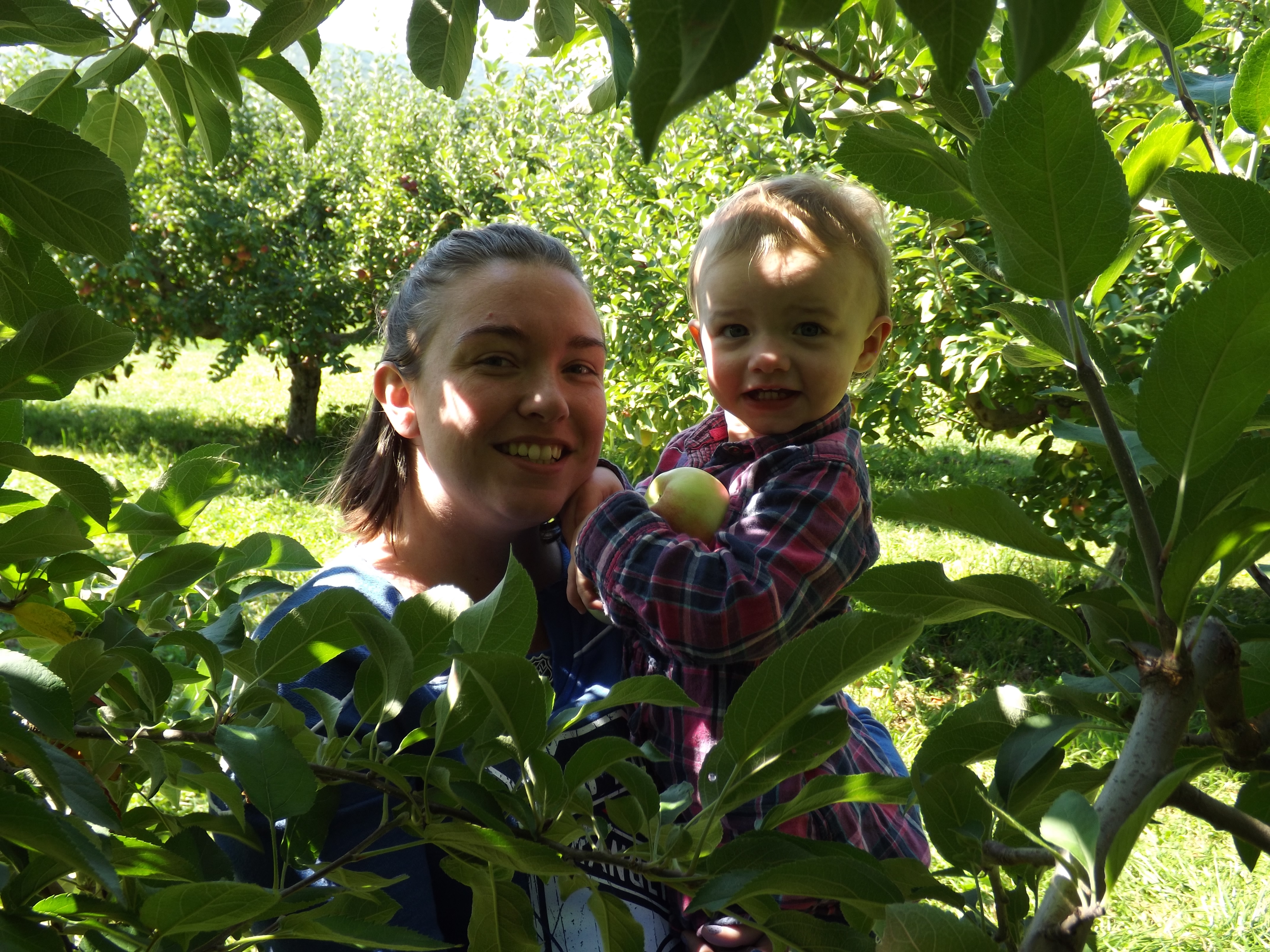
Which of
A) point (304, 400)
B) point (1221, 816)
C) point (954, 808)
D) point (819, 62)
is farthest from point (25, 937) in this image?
point (304, 400)

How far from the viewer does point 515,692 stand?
2.08ft

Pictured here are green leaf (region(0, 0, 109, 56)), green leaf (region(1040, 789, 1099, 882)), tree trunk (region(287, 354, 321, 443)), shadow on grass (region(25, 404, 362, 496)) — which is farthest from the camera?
tree trunk (region(287, 354, 321, 443))

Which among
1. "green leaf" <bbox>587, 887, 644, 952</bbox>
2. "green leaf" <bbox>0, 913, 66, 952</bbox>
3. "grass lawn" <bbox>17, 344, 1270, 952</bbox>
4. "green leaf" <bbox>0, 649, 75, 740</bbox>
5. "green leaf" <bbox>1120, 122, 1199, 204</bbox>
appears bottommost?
"grass lawn" <bbox>17, 344, 1270, 952</bbox>

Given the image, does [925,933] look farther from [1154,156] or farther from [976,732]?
[1154,156]

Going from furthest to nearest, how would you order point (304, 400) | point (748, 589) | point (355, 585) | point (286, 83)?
point (304, 400), point (355, 585), point (748, 589), point (286, 83)

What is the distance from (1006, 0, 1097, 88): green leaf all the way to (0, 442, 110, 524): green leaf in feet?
2.38

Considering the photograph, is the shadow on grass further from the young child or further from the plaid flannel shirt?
the plaid flannel shirt

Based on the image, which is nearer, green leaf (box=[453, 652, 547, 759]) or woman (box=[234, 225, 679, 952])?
green leaf (box=[453, 652, 547, 759])

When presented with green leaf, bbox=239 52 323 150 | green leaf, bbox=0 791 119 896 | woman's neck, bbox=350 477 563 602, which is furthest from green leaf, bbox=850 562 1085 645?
woman's neck, bbox=350 477 563 602

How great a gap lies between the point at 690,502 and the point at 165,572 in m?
0.92

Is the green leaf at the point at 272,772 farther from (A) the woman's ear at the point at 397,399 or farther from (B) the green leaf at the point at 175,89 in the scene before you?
(A) the woman's ear at the point at 397,399

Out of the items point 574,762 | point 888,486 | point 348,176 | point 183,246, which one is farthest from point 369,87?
point 574,762

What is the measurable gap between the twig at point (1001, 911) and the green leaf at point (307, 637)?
1.65 feet

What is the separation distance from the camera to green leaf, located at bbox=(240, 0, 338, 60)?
33.1 inches
